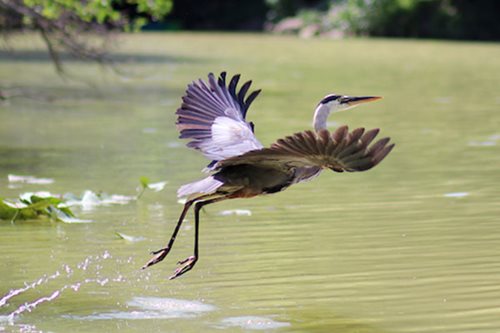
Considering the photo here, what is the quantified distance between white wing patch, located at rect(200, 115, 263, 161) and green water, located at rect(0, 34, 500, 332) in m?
0.75

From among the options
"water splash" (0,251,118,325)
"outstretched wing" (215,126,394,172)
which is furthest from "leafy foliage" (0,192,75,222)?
"outstretched wing" (215,126,394,172)

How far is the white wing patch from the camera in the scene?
5.39 meters

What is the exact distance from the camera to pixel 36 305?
211 inches

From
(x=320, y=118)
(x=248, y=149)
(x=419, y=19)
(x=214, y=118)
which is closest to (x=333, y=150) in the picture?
(x=248, y=149)

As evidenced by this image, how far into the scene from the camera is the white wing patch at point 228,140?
17.7 ft

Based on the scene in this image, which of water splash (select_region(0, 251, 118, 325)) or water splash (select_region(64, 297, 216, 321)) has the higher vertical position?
water splash (select_region(64, 297, 216, 321))

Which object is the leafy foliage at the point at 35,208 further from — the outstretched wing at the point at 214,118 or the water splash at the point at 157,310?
the water splash at the point at 157,310

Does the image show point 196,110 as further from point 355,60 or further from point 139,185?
point 355,60

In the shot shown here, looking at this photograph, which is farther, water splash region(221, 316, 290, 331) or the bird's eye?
the bird's eye

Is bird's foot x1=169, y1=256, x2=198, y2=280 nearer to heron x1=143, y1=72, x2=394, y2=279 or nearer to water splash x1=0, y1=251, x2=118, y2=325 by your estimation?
heron x1=143, y1=72, x2=394, y2=279

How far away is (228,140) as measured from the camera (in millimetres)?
5570

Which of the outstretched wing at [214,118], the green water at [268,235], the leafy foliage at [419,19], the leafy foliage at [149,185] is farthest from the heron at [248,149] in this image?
the leafy foliage at [419,19]

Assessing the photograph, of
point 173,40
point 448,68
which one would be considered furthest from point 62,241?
point 173,40

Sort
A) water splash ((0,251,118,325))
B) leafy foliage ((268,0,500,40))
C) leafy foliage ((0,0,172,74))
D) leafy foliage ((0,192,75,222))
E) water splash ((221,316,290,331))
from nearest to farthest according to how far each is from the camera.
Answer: water splash ((221,316,290,331)) → water splash ((0,251,118,325)) → leafy foliage ((0,192,75,222)) → leafy foliage ((0,0,172,74)) → leafy foliage ((268,0,500,40))
